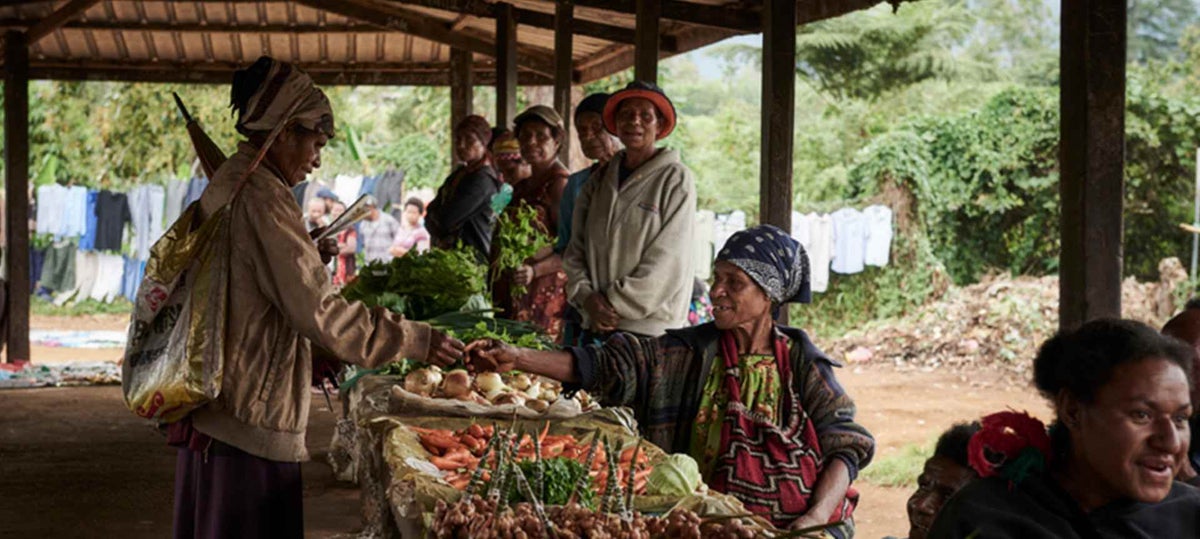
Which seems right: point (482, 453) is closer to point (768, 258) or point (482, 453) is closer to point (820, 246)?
point (768, 258)

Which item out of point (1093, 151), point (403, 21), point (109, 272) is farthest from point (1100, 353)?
point (109, 272)

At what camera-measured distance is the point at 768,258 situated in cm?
366

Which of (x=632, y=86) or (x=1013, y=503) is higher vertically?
(x=632, y=86)

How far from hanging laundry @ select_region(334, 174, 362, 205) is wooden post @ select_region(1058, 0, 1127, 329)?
16433 mm

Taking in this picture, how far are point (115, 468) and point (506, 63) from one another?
181 inches

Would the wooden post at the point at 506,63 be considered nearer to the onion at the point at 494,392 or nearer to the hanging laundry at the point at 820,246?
the onion at the point at 494,392

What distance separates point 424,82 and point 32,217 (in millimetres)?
8383

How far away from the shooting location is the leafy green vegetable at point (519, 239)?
6.67 m

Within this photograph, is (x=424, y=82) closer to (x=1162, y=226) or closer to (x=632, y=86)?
(x=632, y=86)

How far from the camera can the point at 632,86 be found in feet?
16.0

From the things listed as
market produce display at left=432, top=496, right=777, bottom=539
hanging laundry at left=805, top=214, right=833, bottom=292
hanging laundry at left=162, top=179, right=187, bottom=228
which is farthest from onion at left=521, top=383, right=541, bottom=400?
hanging laundry at left=162, top=179, right=187, bottom=228

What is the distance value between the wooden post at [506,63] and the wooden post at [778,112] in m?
4.54

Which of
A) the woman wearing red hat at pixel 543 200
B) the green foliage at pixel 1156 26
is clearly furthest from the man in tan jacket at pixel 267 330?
the green foliage at pixel 1156 26

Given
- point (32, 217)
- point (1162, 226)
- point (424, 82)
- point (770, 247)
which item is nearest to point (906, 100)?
point (1162, 226)
